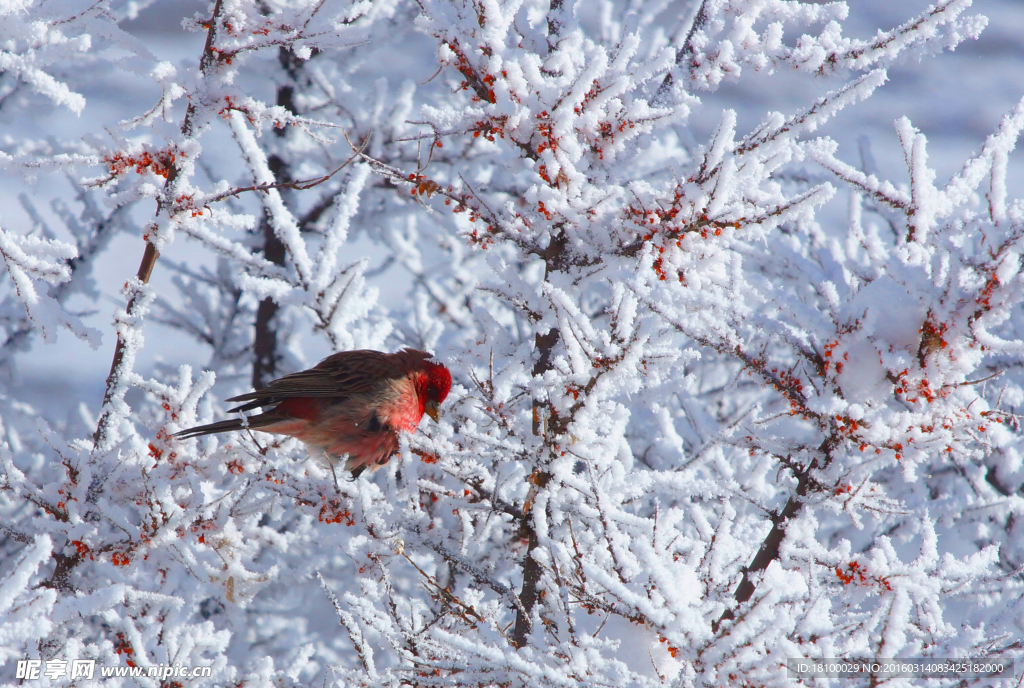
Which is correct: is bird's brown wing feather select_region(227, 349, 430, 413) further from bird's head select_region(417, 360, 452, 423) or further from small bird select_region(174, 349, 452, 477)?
bird's head select_region(417, 360, 452, 423)

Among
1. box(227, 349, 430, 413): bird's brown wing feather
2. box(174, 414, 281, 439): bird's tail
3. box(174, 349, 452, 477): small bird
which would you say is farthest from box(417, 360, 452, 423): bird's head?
box(174, 414, 281, 439): bird's tail

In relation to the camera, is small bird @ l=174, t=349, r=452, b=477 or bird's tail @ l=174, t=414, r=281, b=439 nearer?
Answer: bird's tail @ l=174, t=414, r=281, b=439

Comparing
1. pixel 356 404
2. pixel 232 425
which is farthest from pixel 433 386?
pixel 232 425

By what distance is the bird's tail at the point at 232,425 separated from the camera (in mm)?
2730

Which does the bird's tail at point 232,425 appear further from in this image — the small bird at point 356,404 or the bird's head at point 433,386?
the bird's head at point 433,386

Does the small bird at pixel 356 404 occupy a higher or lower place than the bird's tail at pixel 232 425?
higher

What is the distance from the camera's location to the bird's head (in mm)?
3141

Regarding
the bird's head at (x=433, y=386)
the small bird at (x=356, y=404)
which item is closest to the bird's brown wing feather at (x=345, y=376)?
the small bird at (x=356, y=404)

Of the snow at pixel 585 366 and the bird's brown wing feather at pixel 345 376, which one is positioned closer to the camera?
the snow at pixel 585 366

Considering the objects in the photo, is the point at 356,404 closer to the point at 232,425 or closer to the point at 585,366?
the point at 232,425

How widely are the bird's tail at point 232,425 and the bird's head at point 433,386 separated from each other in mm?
712

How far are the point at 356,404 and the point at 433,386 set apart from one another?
15.4 inches

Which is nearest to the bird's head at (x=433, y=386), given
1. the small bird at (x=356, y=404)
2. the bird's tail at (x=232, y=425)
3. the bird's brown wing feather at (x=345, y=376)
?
the small bird at (x=356, y=404)

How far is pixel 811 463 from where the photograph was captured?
7.90 ft
